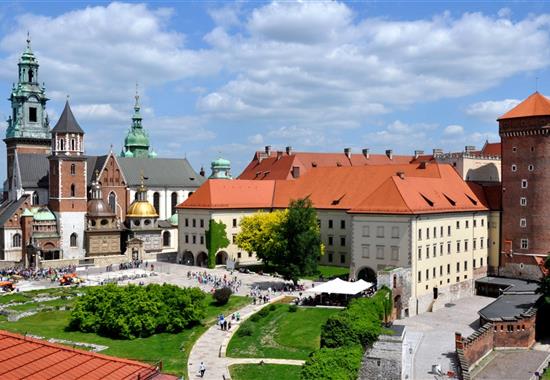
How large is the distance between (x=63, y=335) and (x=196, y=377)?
13108 mm

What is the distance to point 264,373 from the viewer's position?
35875 mm

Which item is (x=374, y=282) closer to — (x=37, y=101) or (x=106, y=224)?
(x=106, y=224)

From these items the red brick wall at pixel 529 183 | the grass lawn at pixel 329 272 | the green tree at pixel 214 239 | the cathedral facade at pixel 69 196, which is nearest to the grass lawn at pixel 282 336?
the grass lawn at pixel 329 272

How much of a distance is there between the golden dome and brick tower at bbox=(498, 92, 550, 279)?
4507 cm

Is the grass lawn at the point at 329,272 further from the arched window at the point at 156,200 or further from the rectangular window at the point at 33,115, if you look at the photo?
the rectangular window at the point at 33,115

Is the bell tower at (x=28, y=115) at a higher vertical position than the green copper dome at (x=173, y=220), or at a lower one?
higher

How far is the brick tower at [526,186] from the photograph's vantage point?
6278 centimetres

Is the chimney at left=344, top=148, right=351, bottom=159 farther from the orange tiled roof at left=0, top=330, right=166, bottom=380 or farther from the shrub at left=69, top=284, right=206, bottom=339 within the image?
the orange tiled roof at left=0, top=330, right=166, bottom=380

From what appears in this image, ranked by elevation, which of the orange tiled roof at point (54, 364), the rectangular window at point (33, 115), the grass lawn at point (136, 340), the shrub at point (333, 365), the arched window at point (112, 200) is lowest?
the grass lawn at point (136, 340)

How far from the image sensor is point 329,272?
215ft

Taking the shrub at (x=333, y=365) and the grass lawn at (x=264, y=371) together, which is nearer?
the shrub at (x=333, y=365)

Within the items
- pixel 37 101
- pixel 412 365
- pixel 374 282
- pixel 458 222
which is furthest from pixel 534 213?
pixel 37 101

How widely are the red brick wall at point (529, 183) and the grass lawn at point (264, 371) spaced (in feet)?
121

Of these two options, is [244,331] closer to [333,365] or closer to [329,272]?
[333,365]
